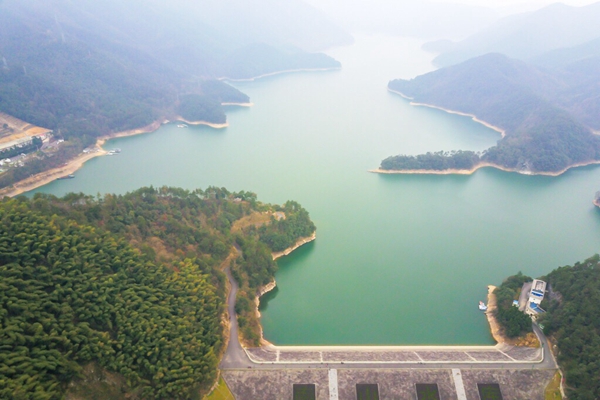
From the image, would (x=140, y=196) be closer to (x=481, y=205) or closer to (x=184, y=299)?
(x=184, y=299)

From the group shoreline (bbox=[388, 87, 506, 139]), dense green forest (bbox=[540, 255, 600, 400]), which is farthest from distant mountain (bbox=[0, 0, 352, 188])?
dense green forest (bbox=[540, 255, 600, 400])

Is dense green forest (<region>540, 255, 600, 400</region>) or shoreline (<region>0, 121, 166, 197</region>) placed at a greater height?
dense green forest (<region>540, 255, 600, 400</region>)

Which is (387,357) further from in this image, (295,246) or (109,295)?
(109,295)

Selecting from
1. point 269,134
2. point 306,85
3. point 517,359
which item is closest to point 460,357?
point 517,359

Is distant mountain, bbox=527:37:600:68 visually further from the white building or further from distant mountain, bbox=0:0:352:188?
the white building

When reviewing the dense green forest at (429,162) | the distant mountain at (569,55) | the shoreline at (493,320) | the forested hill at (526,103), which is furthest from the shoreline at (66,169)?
the distant mountain at (569,55)

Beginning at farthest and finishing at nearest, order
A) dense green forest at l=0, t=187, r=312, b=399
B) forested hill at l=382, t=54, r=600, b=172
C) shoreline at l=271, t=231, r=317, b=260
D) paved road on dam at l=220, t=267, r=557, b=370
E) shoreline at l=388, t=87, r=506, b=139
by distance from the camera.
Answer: shoreline at l=388, t=87, r=506, b=139
forested hill at l=382, t=54, r=600, b=172
shoreline at l=271, t=231, r=317, b=260
paved road on dam at l=220, t=267, r=557, b=370
dense green forest at l=0, t=187, r=312, b=399
